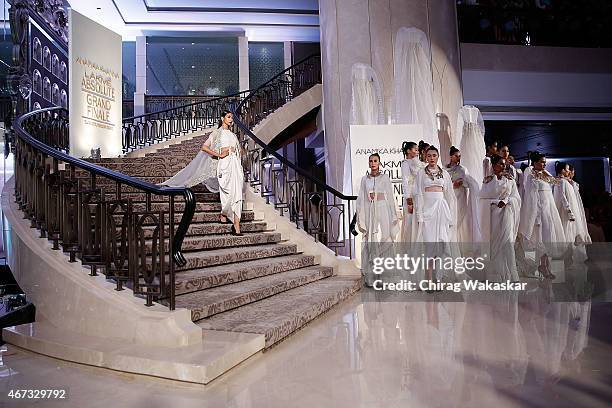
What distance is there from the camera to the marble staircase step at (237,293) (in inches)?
135

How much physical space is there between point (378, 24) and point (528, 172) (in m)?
3.46

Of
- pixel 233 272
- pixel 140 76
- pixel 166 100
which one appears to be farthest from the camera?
pixel 166 100

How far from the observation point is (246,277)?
15.1 ft

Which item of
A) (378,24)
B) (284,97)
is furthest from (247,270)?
→ (284,97)

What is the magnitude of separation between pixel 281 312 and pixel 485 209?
12.5 ft

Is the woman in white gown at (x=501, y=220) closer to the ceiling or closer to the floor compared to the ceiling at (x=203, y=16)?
closer to the floor

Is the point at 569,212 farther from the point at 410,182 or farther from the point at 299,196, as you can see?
the point at 299,196

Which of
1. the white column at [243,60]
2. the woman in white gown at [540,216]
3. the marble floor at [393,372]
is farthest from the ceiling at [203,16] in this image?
the marble floor at [393,372]

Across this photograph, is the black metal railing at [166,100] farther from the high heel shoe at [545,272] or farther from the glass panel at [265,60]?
the high heel shoe at [545,272]

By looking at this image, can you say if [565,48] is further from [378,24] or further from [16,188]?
[16,188]

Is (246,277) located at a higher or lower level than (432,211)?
lower

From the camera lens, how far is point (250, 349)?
303 cm

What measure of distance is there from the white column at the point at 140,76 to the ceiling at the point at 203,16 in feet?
1.09

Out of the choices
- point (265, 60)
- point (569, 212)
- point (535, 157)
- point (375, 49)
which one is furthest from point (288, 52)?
point (569, 212)
